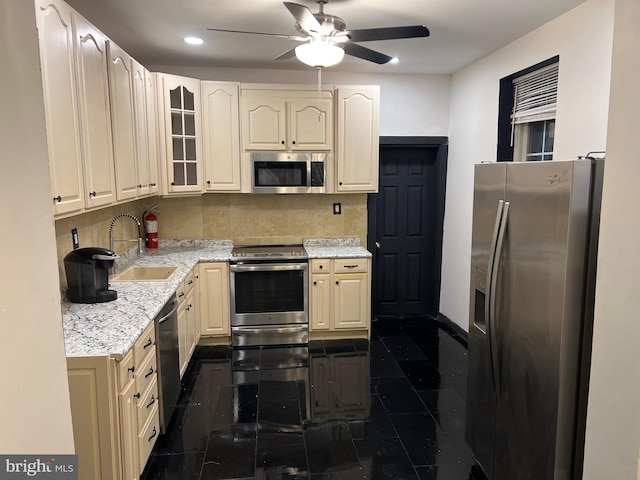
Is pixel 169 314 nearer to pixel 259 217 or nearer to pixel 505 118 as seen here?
pixel 259 217

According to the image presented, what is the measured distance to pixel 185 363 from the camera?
3.43 meters

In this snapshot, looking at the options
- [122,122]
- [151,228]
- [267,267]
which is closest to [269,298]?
[267,267]

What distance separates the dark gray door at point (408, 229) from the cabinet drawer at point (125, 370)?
3.09m

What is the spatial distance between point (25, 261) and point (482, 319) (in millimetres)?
2070

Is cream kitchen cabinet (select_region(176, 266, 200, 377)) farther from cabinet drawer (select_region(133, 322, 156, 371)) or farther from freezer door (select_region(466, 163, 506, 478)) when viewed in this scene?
freezer door (select_region(466, 163, 506, 478))

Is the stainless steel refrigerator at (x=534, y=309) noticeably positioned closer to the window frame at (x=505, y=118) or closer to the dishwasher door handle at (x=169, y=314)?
the window frame at (x=505, y=118)

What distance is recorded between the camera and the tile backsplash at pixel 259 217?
15.0 feet

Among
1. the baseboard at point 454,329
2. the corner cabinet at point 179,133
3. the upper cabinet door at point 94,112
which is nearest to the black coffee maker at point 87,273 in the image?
the upper cabinet door at point 94,112

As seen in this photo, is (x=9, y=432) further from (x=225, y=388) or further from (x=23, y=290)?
(x=225, y=388)

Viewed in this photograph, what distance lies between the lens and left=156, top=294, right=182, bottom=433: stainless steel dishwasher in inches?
103

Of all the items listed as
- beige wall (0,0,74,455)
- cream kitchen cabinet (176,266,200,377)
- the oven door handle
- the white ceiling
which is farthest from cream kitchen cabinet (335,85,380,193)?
beige wall (0,0,74,455)

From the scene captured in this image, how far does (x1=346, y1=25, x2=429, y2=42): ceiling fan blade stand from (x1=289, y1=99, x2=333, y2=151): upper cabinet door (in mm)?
1538

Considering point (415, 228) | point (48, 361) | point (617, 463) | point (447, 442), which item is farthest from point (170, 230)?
point (617, 463)

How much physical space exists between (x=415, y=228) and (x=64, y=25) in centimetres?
377
